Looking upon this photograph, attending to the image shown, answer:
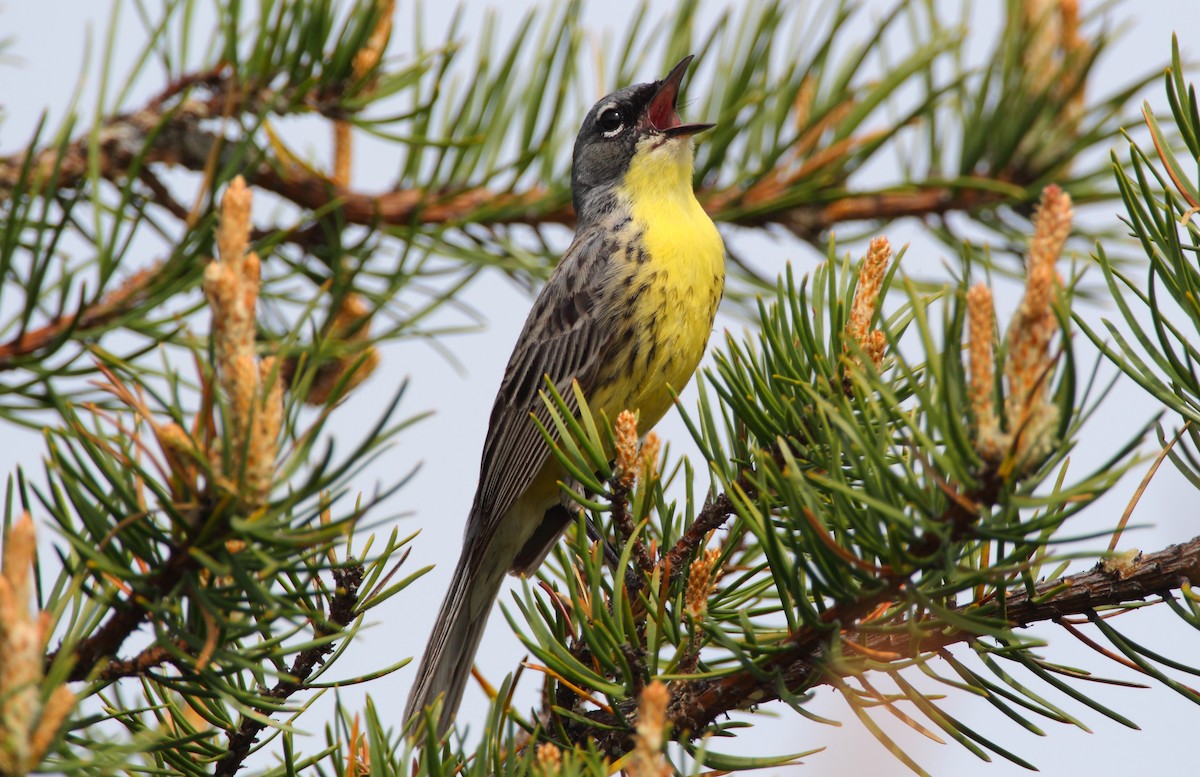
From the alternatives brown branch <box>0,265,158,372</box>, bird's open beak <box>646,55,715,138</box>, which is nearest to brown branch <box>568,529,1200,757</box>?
brown branch <box>0,265,158,372</box>

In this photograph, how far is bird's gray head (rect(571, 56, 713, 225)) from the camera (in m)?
4.34

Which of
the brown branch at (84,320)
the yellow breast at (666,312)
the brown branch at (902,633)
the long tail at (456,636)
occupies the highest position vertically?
the yellow breast at (666,312)

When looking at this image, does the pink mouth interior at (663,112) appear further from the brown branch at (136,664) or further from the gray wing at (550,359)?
the brown branch at (136,664)

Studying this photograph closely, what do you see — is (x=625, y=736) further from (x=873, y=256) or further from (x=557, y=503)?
(x=557, y=503)

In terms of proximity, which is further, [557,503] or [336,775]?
[557,503]

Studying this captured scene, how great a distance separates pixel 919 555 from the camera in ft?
4.83

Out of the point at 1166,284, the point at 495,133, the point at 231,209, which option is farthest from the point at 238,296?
the point at 495,133

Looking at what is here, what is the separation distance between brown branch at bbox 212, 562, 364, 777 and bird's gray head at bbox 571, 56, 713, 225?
246 cm

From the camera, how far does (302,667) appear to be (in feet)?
6.10

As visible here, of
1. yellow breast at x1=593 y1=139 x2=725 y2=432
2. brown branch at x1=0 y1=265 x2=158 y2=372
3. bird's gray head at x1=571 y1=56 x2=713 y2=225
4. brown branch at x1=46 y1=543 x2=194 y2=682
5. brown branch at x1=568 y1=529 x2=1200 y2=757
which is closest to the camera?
brown branch at x1=46 y1=543 x2=194 y2=682

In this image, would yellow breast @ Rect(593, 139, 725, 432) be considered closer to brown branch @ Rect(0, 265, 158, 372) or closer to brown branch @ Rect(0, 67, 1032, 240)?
brown branch @ Rect(0, 67, 1032, 240)

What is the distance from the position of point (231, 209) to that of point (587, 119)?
11.8ft

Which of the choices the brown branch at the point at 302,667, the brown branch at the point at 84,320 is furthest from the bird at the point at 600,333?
the brown branch at the point at 302,667

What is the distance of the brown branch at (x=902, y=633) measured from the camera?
1.65 metres
